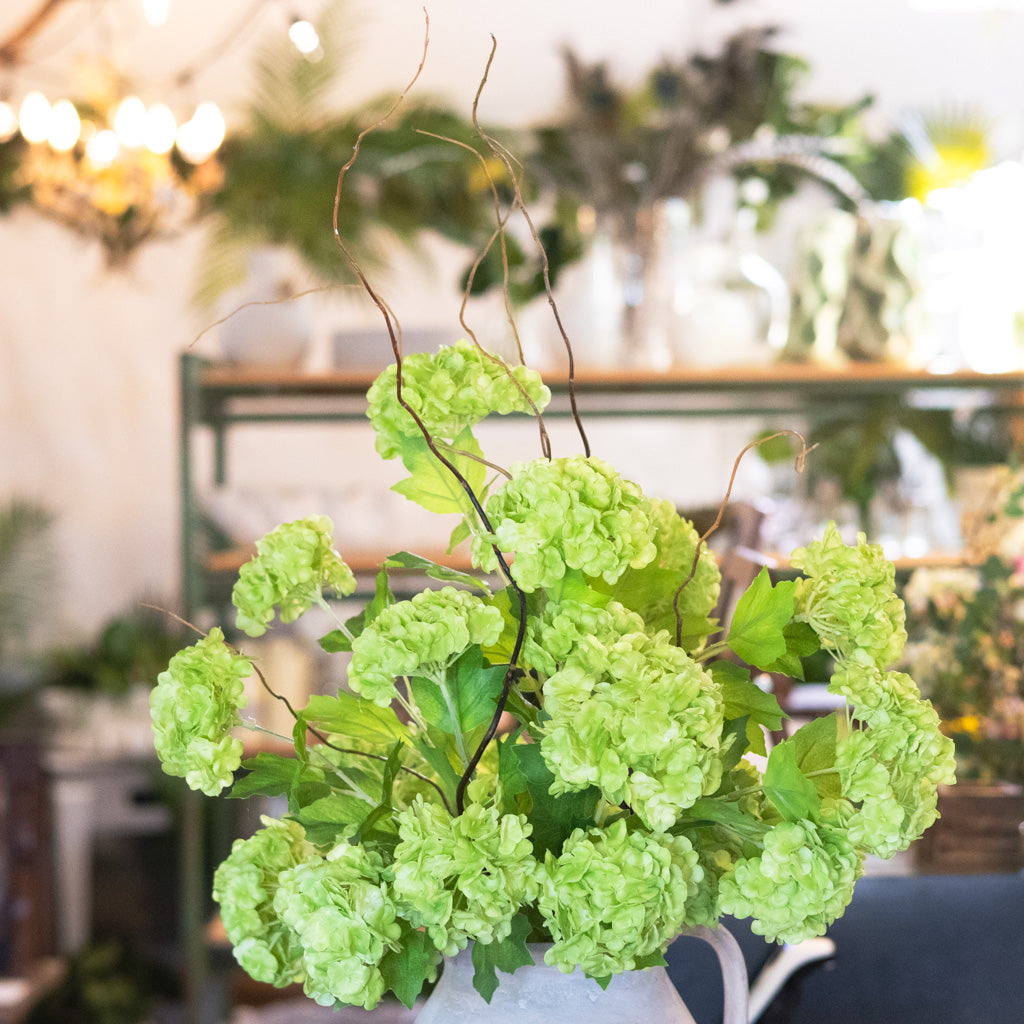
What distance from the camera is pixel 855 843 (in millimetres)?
498

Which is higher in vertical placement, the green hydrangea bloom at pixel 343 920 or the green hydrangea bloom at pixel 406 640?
the green hydrangea bloom at pixel 406 640

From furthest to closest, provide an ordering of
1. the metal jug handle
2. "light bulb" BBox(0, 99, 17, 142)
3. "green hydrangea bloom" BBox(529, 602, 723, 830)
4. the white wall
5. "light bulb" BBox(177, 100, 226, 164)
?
the white wall < "light bulb" BBox(0, 99, 17, 142) < "light bulb" BBox(177, 100, 226, 164) < the metal jug handle < "green hydrangea bloom" BBox(529, 602, 723, 830)

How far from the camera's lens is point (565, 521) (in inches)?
18.8

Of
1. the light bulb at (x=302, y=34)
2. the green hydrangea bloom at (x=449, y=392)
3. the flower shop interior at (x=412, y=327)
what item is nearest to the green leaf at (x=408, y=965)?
the green hydrangea bloom at (x=449, y=392)

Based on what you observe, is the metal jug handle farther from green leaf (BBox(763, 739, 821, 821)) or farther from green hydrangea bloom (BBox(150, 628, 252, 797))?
green hydrangea bloom (BBox(150, 628, 252, 797))

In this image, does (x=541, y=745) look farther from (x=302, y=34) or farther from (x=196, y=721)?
(x=302, y=34)

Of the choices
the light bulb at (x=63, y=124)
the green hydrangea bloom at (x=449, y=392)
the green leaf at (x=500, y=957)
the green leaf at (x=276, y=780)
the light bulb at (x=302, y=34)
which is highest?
the light bulb at (x=63, y=124)

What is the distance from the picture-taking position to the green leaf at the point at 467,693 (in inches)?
20.8

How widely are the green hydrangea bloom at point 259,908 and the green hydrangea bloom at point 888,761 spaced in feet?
0.85

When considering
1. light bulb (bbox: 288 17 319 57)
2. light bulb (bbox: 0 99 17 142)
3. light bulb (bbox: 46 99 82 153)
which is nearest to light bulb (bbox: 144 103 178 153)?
light bulb (bbox: 46 99 82 153)

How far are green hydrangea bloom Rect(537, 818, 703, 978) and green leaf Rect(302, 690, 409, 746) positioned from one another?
0.12m

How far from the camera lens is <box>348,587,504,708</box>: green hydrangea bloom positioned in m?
0.49

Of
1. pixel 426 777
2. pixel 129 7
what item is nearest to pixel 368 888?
pixel 426 777

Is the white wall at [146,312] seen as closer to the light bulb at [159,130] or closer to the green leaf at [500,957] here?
the light bulb at [159,130]
